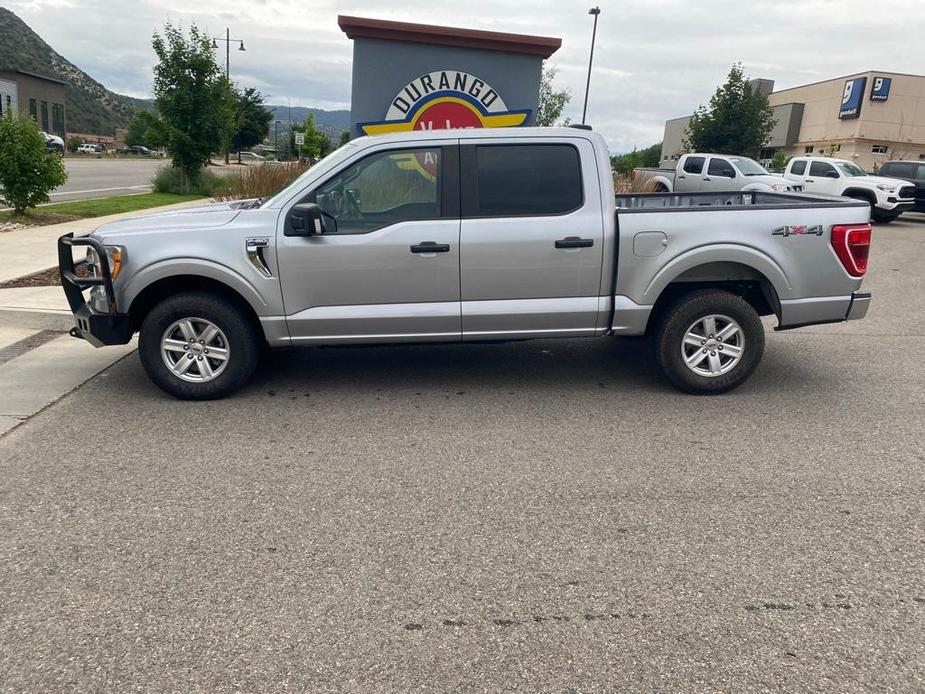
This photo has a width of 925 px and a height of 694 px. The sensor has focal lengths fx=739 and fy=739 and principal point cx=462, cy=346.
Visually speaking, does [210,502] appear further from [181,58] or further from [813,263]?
[181,58]

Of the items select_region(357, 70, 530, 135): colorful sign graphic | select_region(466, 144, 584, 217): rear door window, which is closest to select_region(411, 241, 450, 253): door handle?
select_region(466, 144, 584, 217): rear door window

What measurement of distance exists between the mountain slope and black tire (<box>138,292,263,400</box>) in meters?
118

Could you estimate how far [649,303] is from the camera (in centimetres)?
550

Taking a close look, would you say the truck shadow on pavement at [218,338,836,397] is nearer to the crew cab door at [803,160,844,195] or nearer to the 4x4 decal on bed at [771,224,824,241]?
the 4x4 decal on bed at [771,224,824,241]

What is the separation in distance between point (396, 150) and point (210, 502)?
281 cm

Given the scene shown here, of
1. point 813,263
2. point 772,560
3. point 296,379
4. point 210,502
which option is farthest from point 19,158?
point 772,560

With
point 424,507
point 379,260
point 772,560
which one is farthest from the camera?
point 379,260

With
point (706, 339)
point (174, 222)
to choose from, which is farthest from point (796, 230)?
point (174, 222)

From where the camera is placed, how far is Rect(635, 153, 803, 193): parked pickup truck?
2073cm

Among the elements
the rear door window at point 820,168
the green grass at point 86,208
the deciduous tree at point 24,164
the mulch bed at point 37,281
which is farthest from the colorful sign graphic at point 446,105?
the rear door window at point 820,168

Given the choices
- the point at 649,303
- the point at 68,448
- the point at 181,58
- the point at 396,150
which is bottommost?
the point at 68,448

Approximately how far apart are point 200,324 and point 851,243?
4817 mm

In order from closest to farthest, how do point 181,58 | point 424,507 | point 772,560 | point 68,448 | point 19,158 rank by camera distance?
1. point 772,560
2. point 424,507
3. point 68,448
4. point 19,158
5. point 181,58

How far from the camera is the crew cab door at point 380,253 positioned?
5227mm
